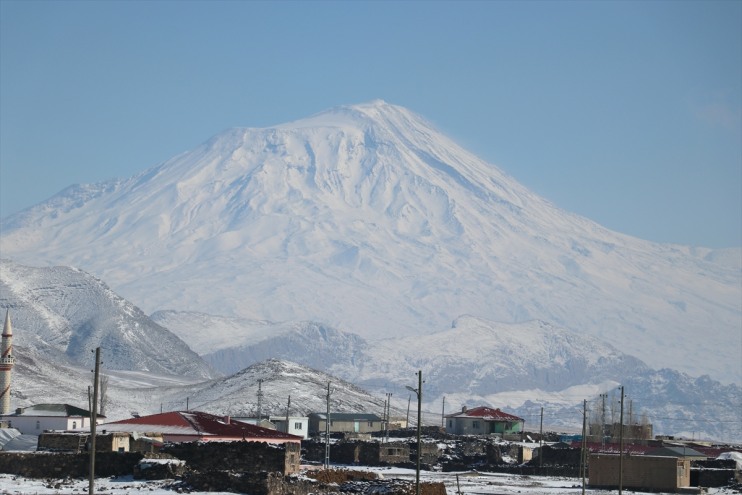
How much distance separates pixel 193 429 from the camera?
238 feet

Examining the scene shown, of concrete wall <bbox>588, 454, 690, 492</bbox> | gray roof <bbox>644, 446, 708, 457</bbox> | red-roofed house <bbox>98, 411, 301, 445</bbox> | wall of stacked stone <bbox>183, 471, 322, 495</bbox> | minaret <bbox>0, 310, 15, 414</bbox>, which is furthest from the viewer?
minaret <bbox>0, 310, 15, 414</bbox>

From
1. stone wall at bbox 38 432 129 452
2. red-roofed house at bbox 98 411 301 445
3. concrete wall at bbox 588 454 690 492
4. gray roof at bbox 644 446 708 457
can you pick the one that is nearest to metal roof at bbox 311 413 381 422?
gray roof at bbox 644 446 708 457

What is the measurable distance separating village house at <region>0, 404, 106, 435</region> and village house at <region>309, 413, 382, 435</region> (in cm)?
5310

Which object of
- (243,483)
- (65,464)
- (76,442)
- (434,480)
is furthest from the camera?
(434,480)

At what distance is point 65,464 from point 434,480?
2913 cm

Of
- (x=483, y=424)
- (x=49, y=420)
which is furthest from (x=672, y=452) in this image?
(x=483, y=424)

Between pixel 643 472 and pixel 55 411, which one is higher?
pixel 55 411

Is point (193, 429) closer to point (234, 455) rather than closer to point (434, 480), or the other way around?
point (234, 455)

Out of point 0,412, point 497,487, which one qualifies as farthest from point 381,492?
point 0,412

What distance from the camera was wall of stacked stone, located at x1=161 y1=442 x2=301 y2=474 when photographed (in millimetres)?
63125

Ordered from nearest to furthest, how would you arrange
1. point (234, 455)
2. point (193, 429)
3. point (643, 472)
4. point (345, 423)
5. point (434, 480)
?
1. point (234, 455)
2. point (193, 429)
3. point (643, 472)
4. point (434, 480)
5. point (345, 423)

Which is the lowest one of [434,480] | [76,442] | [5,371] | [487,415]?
[434,480]

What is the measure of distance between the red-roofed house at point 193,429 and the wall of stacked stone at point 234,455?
5640 mm

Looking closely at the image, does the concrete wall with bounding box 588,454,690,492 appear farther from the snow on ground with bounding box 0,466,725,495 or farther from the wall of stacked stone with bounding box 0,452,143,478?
the wall of stacked stone with bounding box 0,452,143,478
